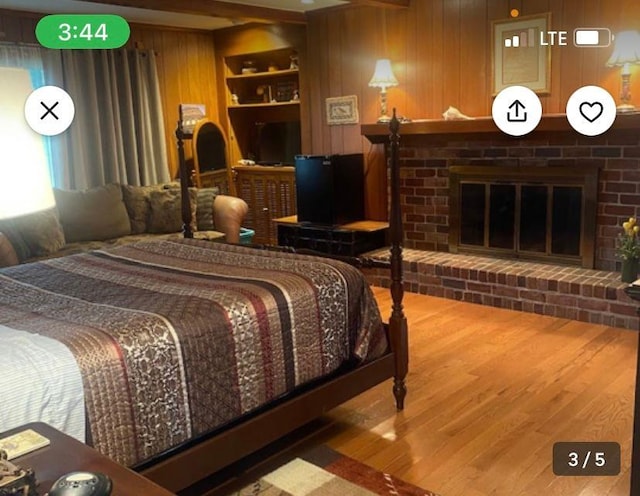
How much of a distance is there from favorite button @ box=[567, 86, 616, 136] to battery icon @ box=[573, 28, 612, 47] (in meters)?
0.27

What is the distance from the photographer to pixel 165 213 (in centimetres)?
493

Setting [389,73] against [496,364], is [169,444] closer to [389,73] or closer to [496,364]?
[496,364]

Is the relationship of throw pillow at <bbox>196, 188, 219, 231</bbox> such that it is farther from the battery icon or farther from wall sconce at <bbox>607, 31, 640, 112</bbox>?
wall sconce at <bbox>607, 31, 640, 112</bbox>

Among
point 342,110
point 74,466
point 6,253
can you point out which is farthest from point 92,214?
point 74,466

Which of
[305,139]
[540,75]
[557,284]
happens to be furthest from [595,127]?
[305,139]

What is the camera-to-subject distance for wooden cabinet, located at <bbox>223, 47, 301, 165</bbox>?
6051 mm

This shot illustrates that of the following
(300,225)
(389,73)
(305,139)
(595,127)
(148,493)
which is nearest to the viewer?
(148,493)

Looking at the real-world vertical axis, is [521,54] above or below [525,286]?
above

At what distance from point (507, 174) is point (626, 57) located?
1071 mm

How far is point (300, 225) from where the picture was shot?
5332 millimetres

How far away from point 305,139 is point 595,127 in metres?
2.70

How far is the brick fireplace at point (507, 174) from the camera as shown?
388cm

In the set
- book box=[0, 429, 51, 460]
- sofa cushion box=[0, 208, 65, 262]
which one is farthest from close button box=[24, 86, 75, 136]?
book box=[0, 429, 51, 460]

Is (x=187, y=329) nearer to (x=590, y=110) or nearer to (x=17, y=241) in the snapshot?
(x=17, y=241)
